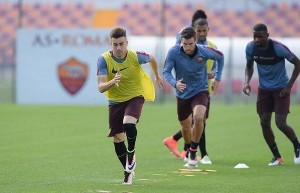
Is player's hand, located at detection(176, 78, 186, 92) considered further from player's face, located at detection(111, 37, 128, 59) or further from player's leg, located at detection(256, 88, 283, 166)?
player's leg, located at detection(256, 88, 283, 166)

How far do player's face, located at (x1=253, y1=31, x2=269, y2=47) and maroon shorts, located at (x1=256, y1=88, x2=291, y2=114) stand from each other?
79cm

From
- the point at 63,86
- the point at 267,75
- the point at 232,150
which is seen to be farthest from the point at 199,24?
the point at 63,86

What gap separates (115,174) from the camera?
1276 cm

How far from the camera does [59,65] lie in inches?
1209

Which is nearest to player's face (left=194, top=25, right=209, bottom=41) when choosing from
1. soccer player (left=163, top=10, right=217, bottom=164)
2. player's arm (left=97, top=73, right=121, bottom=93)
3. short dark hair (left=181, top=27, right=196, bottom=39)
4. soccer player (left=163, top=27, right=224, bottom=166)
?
soccer player (left=163, top=10, right=217, bottom=164)

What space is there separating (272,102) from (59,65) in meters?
17.0

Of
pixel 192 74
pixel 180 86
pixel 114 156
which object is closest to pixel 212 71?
pixel 192 74

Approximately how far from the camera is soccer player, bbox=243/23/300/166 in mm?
14180

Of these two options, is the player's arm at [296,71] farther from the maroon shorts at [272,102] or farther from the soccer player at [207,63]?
the soccer player at [207,63]

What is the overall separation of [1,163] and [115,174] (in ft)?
7.53

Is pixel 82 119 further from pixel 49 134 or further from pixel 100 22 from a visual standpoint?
pixel 100 22

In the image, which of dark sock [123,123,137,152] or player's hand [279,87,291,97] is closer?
dark sock [123,123,137,152]

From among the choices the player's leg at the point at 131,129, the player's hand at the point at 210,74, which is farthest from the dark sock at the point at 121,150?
the player's hand at the point at 210,74

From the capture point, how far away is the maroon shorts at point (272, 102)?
46.9 feet
